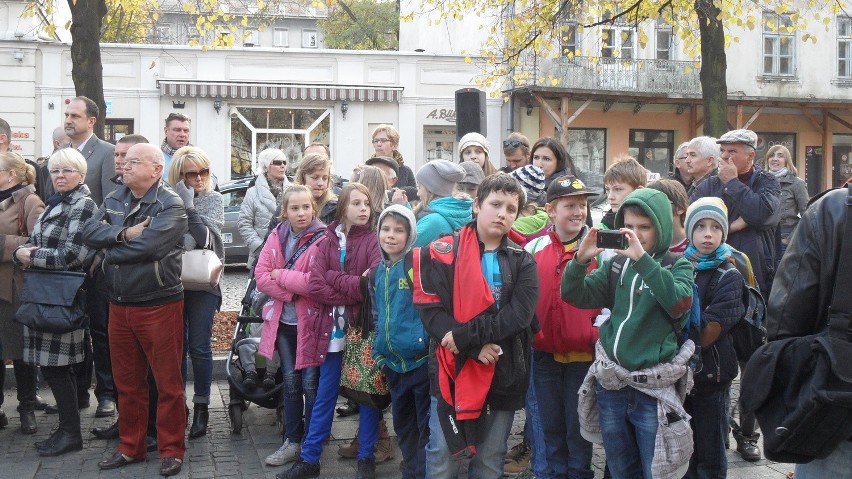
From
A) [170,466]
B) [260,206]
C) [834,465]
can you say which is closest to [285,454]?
[170,466]

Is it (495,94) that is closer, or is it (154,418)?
(154,418)

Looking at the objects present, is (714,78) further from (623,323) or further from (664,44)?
(664,44)

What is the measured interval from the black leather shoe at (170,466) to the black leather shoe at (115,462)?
30 cm

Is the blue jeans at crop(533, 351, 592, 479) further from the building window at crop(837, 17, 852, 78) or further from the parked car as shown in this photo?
the building window at crop(837, 17, 852, 78)

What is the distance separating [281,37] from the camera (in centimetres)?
6025

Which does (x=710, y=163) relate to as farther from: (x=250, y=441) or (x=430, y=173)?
(x=250, y=441)

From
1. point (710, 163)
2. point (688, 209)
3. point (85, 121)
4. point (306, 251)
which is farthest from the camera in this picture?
point (85, 121)

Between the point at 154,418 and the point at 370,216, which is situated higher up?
the point at 370,216

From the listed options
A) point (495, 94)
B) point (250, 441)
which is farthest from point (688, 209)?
point (495, 94)

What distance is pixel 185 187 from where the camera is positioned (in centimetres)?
633

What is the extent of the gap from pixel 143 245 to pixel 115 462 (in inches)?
57.2

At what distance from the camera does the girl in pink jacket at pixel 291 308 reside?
575 cm

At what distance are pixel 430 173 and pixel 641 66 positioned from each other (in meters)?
23.8

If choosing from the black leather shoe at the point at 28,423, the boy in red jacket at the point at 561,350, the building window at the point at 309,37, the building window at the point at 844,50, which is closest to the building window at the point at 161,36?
the black leather shoe at the point at 28,423
